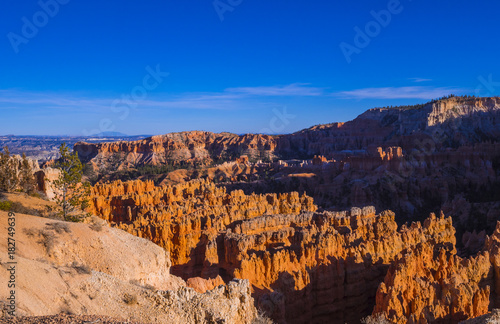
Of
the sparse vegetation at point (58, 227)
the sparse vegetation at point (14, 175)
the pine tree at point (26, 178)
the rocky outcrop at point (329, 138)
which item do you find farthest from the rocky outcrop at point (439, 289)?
the rocky outcrop at point (329, 138)

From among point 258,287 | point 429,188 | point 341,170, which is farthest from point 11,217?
point 341,170

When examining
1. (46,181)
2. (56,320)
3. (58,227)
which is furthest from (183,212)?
(56,320)

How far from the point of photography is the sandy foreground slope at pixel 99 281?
329 inches

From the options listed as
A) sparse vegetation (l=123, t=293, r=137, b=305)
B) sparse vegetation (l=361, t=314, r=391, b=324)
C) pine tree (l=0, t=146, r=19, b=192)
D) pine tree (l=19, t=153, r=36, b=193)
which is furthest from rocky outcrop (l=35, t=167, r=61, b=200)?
sparse vegetation (l=361, t=314, r=391, b=324)

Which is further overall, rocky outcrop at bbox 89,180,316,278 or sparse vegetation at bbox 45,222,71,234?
rocky outcrop at bbox 89,180,316,278

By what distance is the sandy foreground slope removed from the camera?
8352mm

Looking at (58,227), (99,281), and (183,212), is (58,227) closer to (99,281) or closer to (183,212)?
(99,281)

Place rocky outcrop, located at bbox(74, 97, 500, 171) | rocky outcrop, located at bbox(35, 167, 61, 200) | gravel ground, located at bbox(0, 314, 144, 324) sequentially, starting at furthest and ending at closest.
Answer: rocky outcrop, located at bbox(74, 97, 500, 171) → rocky outcrop, located at bbox(35, 167, 61, 200) → gravel ground, located at bbox(0, 314, 144, 324)

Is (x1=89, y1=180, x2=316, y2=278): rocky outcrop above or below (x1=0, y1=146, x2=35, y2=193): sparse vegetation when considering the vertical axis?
below

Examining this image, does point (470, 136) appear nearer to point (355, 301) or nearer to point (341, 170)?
point (341, 170)

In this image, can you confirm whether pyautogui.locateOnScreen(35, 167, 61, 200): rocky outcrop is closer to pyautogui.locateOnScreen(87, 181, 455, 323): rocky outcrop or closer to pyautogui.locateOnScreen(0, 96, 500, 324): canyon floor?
pyautogui.locateOnScreen(0, 96, 500, 324): canyon floor

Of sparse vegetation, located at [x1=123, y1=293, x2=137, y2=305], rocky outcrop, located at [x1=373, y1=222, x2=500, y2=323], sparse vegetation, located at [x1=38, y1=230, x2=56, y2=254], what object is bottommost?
rocky outcrop, located at [x1=373, y1=222, x2=500, y2=323]

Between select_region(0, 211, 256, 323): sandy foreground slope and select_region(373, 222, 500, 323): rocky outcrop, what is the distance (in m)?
6.77

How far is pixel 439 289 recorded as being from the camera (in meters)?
16.0
